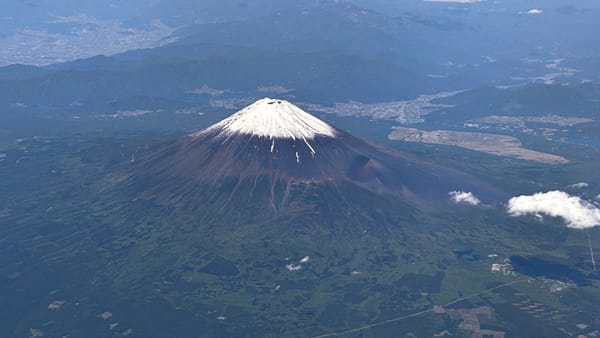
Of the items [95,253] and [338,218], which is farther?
[338,218]

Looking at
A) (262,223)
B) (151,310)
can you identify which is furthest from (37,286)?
(262,223)

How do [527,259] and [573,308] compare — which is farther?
[527,259]

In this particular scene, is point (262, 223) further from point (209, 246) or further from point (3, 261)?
point (3, 261)

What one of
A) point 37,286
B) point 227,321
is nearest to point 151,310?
point 227,321

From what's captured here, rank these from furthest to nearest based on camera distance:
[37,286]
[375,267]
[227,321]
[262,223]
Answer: [262,223] → [375,267] → [37,286] → [227,321]

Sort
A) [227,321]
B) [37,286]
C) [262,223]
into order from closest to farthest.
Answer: [227,321], [37,286], [262,223]

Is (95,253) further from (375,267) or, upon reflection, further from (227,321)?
(375,267)

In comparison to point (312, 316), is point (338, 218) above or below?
above

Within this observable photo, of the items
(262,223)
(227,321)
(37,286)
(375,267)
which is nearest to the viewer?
(227,321)

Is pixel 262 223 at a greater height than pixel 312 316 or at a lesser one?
greater
